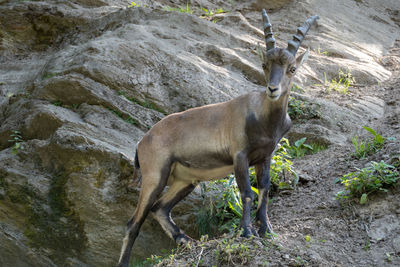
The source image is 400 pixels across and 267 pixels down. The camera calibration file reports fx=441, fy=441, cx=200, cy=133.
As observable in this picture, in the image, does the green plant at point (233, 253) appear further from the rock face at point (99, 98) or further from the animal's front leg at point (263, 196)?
the rock face at point (99, 98)

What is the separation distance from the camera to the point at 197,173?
5.92m

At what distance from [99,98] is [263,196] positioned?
12.7 feet

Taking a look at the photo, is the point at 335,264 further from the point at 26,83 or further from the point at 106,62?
the point at 26,83

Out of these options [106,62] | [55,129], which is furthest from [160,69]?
[55,129]

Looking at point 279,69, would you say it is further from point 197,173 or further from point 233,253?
point 233,253

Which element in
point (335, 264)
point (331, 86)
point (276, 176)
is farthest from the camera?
point (331, 86)

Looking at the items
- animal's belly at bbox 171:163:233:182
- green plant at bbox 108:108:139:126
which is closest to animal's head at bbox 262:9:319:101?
animal's belly at bbox 171:163:233:182

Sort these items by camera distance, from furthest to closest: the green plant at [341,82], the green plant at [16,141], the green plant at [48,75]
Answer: the green plant at [341,82] → the green plant at [48,75] → the green plant at [16,141]

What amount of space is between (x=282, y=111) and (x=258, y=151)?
0.57 meters

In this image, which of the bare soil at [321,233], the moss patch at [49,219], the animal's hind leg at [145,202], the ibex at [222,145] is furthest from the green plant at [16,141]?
the bare soil at [321,233]

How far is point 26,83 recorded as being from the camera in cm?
943

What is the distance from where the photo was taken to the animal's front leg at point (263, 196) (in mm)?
5414

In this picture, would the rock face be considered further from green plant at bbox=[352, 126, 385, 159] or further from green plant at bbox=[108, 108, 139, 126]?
green plant at bbox=[352, 126, 385, 159]

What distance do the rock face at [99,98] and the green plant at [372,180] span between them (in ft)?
7.84
